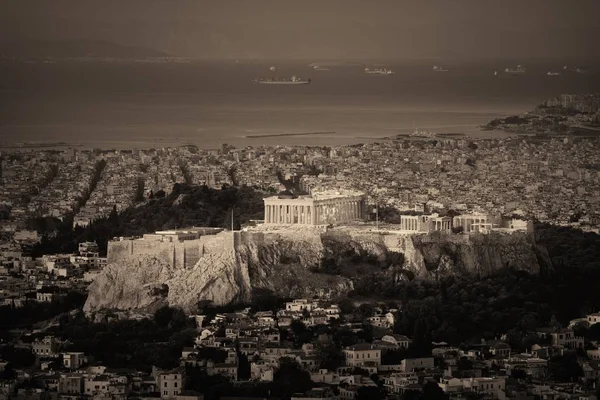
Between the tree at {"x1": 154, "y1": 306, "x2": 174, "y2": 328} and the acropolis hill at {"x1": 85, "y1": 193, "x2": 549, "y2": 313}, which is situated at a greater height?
the acropolis hill at {"x1": 85, "y1": 193, "x2": 549, "y2": 313}

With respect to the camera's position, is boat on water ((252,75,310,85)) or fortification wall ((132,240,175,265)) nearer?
fortification wall ((132,240,175,265))

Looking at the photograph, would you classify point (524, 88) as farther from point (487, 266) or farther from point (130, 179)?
point (487, 266)

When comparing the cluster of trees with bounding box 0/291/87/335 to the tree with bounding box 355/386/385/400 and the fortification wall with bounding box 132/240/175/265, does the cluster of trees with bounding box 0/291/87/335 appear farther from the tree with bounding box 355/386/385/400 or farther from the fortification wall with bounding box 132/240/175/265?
the tree with bounding box 355/386/385/400

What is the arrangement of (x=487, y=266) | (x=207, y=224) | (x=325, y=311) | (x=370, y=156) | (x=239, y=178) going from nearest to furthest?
(x=325, y=311), (x=487, y=266), (x=207, y=224), (x=239, y=178), (x=370, y=156)

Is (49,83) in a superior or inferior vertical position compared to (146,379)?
superior

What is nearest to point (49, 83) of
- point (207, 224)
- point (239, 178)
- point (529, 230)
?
point (239, 178)

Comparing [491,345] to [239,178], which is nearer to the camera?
[491,345]

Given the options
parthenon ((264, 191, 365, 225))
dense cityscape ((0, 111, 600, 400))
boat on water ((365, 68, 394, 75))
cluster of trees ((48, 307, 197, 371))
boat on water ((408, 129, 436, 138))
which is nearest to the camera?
dense cityscape ((0, 111, 600, 400))

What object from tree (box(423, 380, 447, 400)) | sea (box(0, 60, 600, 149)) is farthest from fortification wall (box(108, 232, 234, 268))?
sea (box(0, 60, 600, 149))
